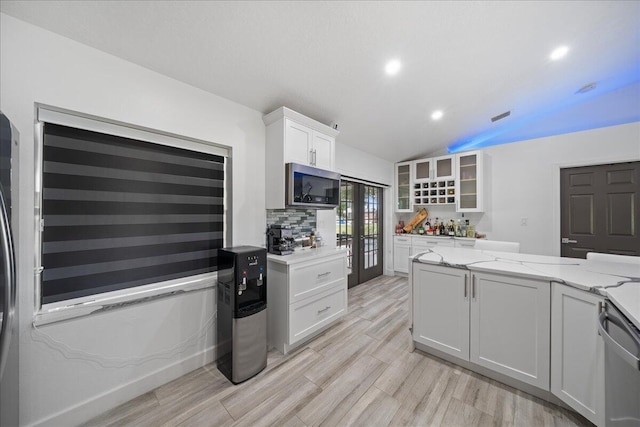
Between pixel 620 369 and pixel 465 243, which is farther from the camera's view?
pixel 465 243

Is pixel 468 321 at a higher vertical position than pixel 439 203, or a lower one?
lower

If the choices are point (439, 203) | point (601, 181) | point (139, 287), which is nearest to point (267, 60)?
point (139, 287)

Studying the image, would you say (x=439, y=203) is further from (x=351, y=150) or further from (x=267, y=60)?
(x=267, y=60)

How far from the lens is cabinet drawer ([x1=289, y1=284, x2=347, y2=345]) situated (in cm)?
218

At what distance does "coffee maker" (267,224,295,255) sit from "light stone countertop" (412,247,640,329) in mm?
1314

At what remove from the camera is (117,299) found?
5.25 ft

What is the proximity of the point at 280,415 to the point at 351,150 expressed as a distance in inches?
135

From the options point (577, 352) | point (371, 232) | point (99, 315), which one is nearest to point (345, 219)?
point (371, 232)

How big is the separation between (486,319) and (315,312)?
1.49m

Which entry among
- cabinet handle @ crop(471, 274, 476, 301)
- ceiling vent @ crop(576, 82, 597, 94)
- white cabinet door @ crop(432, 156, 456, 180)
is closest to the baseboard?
cabinet handle @ crop(471, 274, 476, 301)

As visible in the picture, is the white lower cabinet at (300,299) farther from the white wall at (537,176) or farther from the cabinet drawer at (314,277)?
the white wall at (537,176)

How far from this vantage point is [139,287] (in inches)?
69.4

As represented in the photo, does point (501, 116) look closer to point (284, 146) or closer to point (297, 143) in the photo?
point (297, 143)

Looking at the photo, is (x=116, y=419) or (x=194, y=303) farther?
(x=194, y=303)
